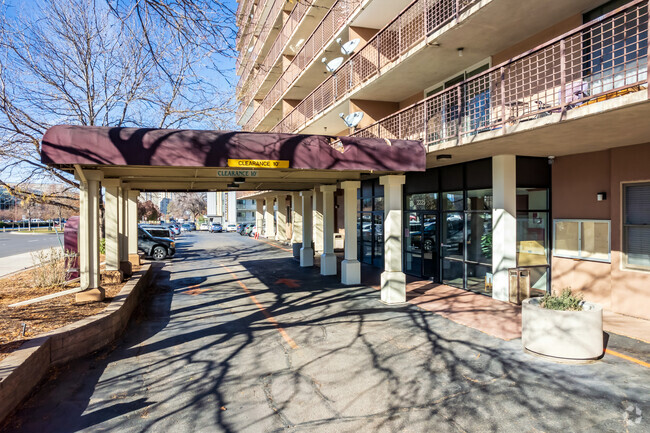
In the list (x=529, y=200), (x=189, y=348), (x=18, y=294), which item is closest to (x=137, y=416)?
(x=189, y=348)

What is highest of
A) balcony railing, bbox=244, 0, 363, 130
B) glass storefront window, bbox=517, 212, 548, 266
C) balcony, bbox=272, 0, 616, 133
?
balcony railing, bbox=244, 0, 363, 130

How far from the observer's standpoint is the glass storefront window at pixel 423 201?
12703 millimetres

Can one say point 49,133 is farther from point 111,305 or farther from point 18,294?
point 18,294

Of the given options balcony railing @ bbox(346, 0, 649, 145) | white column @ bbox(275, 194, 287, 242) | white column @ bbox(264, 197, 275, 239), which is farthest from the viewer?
white column @ bbox(264, 197, 275, 239)

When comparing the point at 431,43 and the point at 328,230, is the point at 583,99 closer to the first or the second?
the point at 431,43

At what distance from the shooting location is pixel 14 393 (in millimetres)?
4602

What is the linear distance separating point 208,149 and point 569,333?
7.00 meters

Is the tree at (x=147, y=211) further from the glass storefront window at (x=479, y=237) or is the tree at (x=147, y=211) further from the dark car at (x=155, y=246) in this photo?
the glass storefront window at (x=479, y=237)

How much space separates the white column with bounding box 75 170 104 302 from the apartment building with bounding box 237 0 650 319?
4436mm

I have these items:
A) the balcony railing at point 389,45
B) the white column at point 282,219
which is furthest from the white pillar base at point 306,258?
the white column at point 282,219

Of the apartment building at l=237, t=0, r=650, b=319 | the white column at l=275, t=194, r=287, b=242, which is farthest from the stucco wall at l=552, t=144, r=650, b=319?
the white column at l=275, t=194, r=287, b=242

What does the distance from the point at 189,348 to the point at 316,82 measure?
17536mm

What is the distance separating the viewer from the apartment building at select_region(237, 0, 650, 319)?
7.34m

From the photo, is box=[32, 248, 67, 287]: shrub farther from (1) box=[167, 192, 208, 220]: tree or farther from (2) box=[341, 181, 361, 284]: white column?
(1) box=[167, 192, 208, 220]: tree
